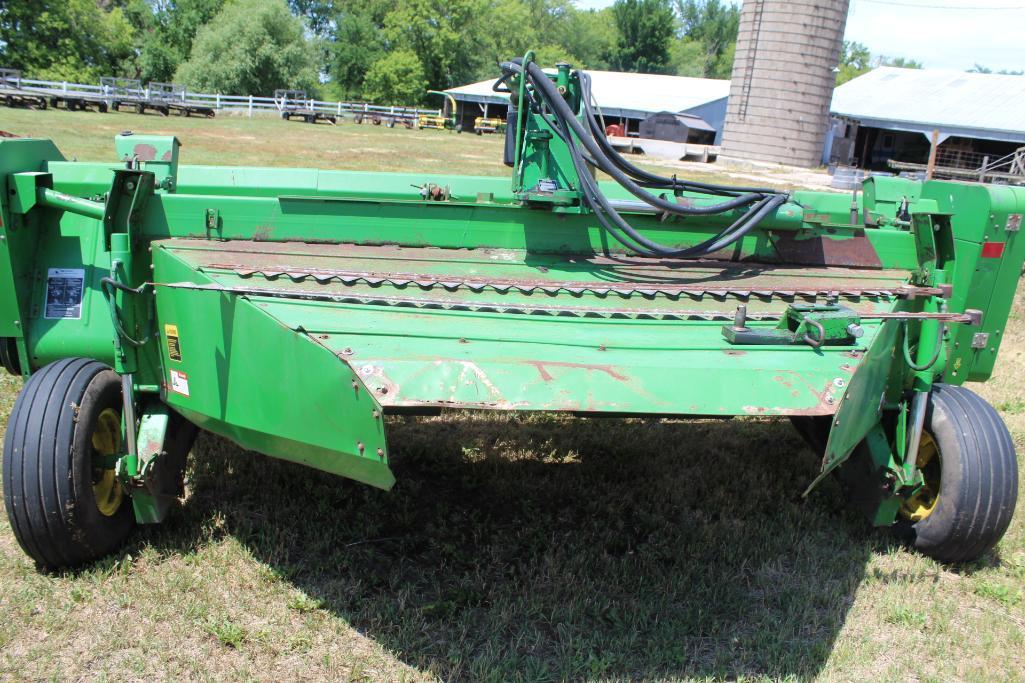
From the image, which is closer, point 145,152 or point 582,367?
point 582,367

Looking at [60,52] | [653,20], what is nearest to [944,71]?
[653,20]

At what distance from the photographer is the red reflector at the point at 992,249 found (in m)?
3.95

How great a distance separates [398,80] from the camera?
5416cm

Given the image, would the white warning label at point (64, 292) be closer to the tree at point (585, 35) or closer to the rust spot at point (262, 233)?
the rust spot at point (262, 233)

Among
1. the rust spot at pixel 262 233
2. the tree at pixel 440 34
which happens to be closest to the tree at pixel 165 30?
the tree at pixel 440 34

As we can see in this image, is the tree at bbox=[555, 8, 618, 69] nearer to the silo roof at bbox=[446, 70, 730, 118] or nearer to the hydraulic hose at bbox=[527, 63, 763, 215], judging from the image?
the silo roof at bbox=[446, 70, 730, 118]

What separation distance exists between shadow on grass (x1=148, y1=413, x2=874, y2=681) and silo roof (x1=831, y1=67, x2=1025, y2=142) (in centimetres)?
2674

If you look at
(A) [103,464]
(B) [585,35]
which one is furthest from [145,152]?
(B) [585,35]

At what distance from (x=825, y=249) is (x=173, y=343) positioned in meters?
2.73

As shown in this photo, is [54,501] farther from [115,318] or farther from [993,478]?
[993,478]

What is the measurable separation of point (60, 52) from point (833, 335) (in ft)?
172

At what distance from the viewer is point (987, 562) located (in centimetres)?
378

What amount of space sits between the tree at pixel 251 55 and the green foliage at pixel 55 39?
4.89 m

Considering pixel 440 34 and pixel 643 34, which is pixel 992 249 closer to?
pixel 440 34
